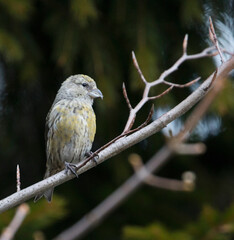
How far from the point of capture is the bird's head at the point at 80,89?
4355 mm

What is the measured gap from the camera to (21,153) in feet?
18.1

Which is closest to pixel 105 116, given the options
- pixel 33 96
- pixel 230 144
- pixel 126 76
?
pixel 126 76

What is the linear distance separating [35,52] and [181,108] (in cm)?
249

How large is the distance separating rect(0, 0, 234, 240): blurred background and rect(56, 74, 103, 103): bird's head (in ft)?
0.82

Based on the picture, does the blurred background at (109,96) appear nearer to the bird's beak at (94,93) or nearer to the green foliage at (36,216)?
the green foliage at (36,216)

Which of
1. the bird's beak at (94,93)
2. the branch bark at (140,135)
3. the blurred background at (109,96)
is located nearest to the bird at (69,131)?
the bird's beak at (94,93)

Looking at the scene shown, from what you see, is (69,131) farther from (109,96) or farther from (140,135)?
(140,135)

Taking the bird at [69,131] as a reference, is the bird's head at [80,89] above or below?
above

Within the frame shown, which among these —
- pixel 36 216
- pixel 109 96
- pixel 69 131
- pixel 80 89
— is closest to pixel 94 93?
pixel 80 89

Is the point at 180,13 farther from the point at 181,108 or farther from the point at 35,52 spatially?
the point at 181,108

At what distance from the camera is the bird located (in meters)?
4.04

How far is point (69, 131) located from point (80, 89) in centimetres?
53

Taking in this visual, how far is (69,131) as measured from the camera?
4.04 meters

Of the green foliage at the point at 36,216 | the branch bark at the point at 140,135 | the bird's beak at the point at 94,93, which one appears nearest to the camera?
the branch bark at the point at 140,135
